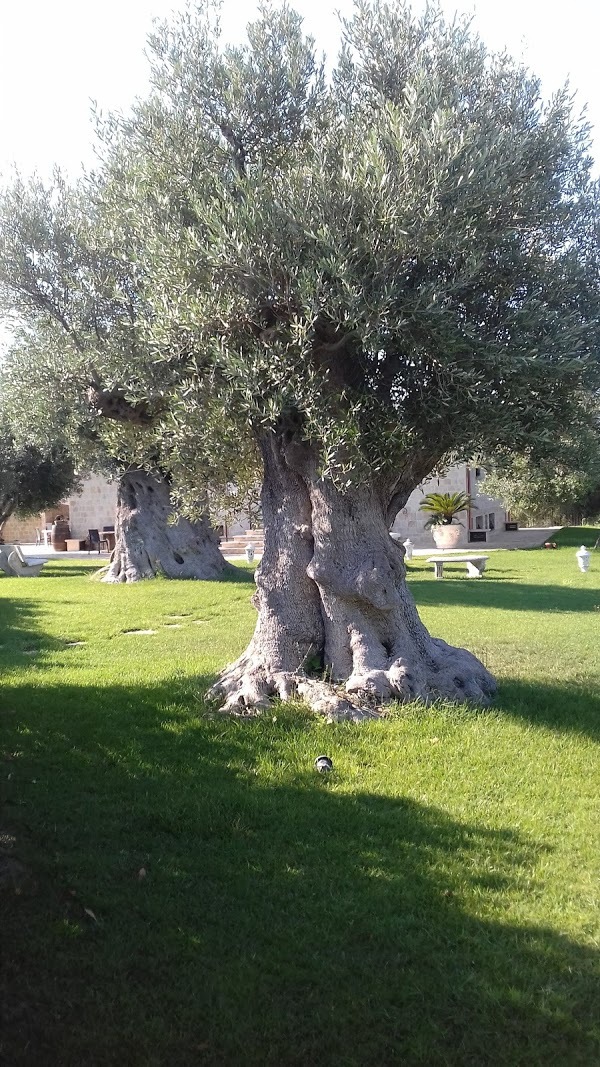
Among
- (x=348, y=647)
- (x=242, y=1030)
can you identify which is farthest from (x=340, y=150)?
(x=242, y=1030)

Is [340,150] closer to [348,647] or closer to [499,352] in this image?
[499,352]

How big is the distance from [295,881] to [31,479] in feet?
76.2

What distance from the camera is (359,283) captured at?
20.4 ft

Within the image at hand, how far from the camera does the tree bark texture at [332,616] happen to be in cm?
708

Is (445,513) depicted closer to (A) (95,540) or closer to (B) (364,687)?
(A) (95,540)

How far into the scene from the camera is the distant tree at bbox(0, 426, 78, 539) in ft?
80.1

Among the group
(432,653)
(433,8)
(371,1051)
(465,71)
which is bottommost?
(371,1051)

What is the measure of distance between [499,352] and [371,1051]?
4975 mm

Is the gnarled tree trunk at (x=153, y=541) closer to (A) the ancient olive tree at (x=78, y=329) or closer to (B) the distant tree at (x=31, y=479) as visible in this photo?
(A) the ancient olive tree at (x=78, y=329)

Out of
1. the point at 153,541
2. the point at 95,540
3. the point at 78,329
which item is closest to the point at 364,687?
the point at 78,329

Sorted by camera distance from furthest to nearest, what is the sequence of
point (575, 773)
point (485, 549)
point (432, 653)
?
point (485, 549) → point (432, 653) → point (575, 773)

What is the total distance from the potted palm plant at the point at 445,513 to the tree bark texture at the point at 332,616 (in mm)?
22446

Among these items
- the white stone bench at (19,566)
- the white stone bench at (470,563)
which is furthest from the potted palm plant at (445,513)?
the white stone bench at (19,566)

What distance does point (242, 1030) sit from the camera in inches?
117
